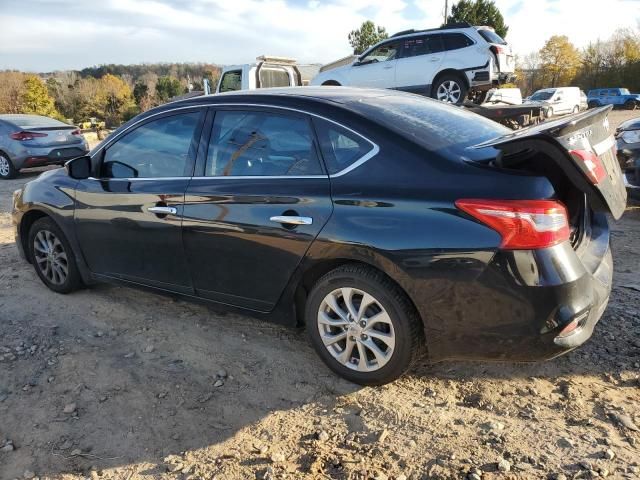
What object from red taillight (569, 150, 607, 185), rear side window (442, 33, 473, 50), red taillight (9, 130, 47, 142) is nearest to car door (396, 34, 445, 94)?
rear side window (442, 33, 473, 50)

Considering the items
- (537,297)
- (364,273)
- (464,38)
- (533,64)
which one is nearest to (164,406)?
(364,273)

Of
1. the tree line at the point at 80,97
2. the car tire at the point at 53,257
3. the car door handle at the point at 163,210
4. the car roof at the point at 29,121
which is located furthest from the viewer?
the tree line at the point at 80,97

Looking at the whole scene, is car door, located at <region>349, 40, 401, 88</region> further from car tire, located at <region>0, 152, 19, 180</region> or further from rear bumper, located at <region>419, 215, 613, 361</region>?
rear bumper, located at <region>419, 215, 613, 361</region>

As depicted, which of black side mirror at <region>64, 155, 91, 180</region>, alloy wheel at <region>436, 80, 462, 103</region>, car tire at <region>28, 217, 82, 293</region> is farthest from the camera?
alloy wheel at <region>436, 80, 462, 103</region>

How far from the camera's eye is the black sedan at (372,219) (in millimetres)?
2367

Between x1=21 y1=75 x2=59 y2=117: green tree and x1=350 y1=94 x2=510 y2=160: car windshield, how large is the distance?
29235 millimetres

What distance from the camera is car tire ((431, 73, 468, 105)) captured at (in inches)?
427

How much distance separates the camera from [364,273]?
268cm

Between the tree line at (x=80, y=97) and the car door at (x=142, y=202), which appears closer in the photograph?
the car door at (x=142, y=202)

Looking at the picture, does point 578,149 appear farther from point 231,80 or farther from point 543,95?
point 543,95

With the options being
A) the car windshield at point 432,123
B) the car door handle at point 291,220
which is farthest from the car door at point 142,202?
the car windshield at point 432,123

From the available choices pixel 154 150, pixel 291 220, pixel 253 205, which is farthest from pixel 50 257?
pixel 291 220

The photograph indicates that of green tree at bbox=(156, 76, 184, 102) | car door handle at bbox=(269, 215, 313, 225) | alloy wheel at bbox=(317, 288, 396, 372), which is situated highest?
green tree at bbox=(156, 76, 184, 102)

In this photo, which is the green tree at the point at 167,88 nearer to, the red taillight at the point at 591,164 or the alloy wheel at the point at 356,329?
the alloy wheel at the point at 356,329
